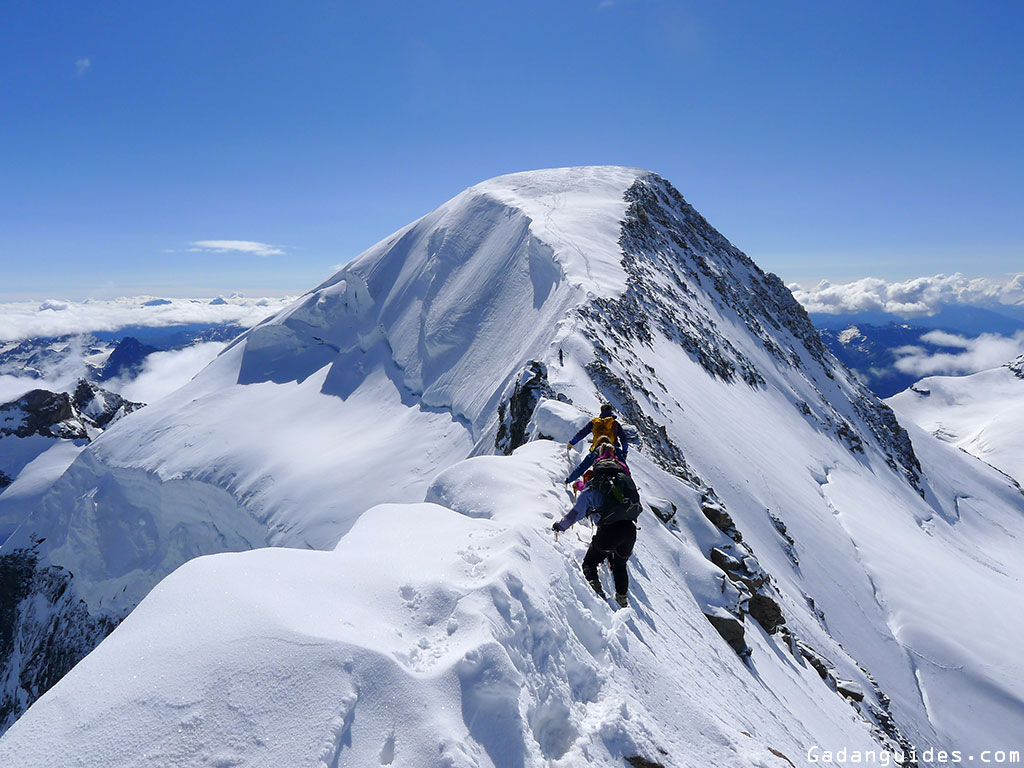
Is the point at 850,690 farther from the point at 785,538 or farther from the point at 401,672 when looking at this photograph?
the point at 401,672

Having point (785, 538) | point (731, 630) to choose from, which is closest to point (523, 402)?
point (731, 630)

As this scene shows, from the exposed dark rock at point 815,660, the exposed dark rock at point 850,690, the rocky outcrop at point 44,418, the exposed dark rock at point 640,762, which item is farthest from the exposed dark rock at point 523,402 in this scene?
the rocky outcrop at point 44,418

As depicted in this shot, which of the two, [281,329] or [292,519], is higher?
[281,329]

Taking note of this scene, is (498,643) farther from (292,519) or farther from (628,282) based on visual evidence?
(628,282)

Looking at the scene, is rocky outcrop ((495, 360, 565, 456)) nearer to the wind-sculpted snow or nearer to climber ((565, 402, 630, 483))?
climber ((565, 402, 630, 483))

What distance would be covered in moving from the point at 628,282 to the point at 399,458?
16.5 metres

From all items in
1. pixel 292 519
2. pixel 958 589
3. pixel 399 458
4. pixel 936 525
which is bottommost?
pixel 936 525

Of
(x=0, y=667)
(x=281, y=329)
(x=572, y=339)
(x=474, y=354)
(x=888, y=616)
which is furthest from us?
(x=0, y=667)

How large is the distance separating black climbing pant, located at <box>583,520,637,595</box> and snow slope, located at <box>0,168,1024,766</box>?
1.04 feet

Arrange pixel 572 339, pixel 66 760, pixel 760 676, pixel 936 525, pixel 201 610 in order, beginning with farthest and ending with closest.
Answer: pixel 936 525 → pixel 572 339 → pixel 760 676 → pixel 201 610 → pixel 66 760

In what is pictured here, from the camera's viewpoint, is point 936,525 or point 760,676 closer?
point 760,676

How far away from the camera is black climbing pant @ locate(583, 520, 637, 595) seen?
7305mm

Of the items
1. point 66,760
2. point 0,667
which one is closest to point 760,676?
point 66,760

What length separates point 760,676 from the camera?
9.99 meters
